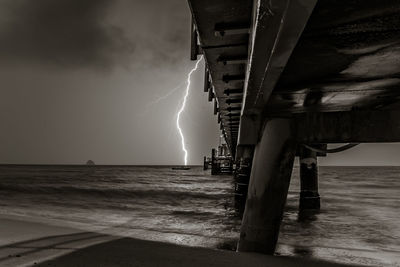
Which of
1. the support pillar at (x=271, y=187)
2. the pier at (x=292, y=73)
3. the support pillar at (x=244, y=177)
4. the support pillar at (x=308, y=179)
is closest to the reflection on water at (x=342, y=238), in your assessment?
the support pillar at (x=308, y=179)

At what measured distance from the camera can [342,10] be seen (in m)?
2.43

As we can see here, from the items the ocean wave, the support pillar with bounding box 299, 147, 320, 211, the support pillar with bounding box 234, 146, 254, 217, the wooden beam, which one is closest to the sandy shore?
the wooden beam

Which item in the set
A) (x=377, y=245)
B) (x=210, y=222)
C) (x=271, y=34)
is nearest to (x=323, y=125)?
(x=271, y=34)

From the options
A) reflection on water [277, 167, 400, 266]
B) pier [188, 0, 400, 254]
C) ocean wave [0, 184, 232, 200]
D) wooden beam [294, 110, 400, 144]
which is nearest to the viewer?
pier [188, 0, 400, 254]

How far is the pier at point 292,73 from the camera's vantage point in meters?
2.36

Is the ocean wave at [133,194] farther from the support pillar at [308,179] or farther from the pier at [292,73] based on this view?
the pier at [292,73]

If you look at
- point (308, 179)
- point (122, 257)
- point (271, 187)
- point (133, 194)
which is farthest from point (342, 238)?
point (133, 194)

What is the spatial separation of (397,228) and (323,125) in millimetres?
8528

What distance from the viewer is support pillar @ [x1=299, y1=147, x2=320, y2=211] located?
1239cm

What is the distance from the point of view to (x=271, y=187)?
4246 millimetres

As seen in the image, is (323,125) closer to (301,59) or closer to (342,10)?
(301,59)

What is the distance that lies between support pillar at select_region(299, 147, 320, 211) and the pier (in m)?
6.50

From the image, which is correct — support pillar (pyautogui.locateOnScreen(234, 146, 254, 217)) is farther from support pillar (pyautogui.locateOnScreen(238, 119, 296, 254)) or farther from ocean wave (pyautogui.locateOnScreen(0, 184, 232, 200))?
ocean wave (pyautogui.locateOnScreen(0, 184, 232, 200))

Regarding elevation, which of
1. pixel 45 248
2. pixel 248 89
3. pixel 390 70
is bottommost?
pixel 45 248
